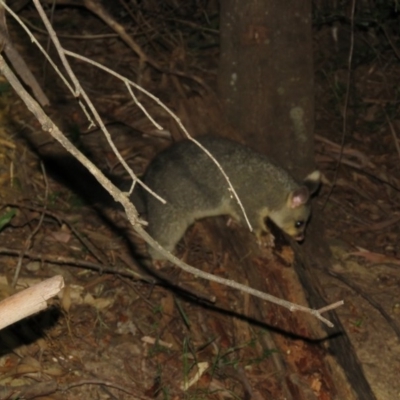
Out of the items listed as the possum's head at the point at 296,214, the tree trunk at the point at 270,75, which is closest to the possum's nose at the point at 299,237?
the possum's head at the point at 296,214

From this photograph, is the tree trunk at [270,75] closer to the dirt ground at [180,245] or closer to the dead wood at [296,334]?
the dirt ground at [180,245]

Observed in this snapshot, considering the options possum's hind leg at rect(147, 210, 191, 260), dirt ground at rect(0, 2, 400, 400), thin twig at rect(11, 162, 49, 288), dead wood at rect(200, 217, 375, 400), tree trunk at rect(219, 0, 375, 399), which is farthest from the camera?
tree trunk at rect(219, 0, 375, 399)

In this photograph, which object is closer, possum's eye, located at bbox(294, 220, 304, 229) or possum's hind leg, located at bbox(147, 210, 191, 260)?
possum's hind leg, located at bbox(147, 210, 191, 260)

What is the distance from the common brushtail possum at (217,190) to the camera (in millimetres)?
6277

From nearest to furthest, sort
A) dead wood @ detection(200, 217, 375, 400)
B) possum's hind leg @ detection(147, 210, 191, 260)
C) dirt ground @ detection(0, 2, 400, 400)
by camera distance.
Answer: dead wood @ detection(200, 217, 375, 400), dirt ground @ detection(0, 2, 400, 400), possum's hind leg @ detection(147, 210, 191, 260)

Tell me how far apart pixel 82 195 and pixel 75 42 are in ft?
9.91

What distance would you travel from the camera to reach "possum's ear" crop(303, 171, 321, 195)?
655cm

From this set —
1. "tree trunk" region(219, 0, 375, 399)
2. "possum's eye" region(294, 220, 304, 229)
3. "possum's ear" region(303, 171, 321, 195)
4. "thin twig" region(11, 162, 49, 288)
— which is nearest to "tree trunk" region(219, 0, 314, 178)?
"tree trunk" region(219, 0, 375, 399)

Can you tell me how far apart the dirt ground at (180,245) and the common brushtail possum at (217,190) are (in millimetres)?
238

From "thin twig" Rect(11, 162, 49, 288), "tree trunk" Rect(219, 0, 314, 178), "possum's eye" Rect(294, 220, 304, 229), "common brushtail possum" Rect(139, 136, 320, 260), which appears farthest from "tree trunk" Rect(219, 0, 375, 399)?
"thin twig" Rect(11, 162, 49, 288)

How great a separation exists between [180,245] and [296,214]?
36.9 inches

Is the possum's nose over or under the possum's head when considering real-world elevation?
under

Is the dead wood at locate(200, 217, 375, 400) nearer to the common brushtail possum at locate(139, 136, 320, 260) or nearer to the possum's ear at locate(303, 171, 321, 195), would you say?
the common brushtail possum at locate(139, 136, 320, 260)

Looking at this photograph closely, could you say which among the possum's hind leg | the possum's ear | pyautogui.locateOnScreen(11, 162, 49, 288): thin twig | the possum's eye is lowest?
the possum's eye
